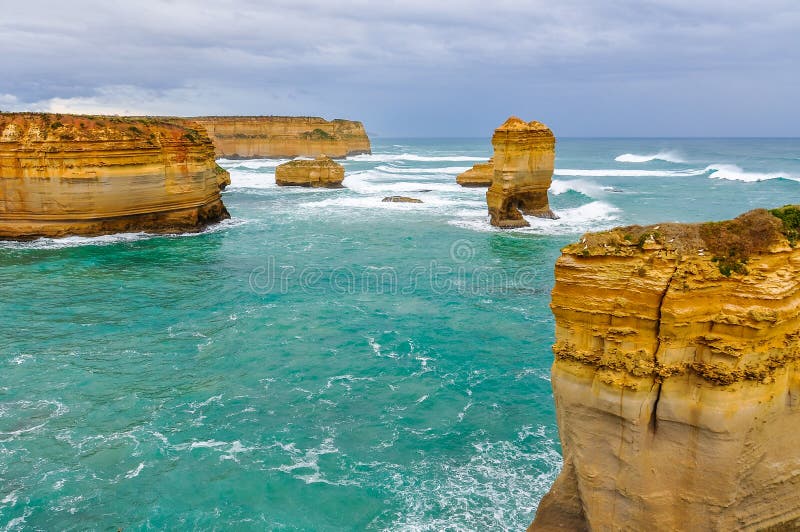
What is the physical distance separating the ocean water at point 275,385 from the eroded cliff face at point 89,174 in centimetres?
176

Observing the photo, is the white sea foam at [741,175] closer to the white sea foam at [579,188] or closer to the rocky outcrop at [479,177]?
the white sea foam at [579,188]

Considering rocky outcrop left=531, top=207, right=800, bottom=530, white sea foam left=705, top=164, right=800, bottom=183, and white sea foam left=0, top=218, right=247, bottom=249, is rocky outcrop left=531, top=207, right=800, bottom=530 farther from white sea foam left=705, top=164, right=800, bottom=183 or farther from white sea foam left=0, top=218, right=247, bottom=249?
white sea foam left=705, top=164, right=800, bottom=183

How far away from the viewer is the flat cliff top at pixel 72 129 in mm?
29453

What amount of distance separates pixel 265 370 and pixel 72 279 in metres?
13.5

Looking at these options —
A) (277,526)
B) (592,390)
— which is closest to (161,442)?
(277,526)

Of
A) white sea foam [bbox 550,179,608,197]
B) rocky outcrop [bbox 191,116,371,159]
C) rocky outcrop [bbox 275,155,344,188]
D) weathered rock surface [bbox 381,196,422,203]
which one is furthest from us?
rocky outcrop [bbox 191,116,371,159]

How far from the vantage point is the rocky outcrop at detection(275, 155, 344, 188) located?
195 feet

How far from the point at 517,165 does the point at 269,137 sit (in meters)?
82.7

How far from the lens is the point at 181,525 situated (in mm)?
9305

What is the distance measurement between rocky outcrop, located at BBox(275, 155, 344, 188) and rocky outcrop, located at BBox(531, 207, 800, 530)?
178ft

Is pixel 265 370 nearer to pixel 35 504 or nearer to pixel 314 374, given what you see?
pixel 314 374

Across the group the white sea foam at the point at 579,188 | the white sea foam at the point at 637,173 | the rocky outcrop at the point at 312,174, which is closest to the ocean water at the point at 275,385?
the white sea foam at the point at 579,188

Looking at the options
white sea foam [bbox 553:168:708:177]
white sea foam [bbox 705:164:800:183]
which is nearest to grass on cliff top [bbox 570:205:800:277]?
white sea foam [bbox 705:164:800:183]

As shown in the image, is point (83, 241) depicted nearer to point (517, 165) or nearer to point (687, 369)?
point (517, 165)
